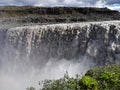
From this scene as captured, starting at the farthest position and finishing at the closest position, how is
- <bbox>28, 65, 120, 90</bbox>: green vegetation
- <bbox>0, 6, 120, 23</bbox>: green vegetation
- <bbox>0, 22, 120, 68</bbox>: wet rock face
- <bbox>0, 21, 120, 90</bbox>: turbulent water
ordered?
<bbox>0, 6, 120, 23</bbox>: green vegetation → <bbox>0, 22, 120, 68</bbox>: wet rock face → <bbox>0, 21, 120, 90</bbox>: turbulent water → <bbox>28, 65, 120, 90</bbox>: green vegetation

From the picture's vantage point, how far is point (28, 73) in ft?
146

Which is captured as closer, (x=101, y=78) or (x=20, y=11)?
(x=101, y=78)

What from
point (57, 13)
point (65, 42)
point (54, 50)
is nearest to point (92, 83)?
point (65, 42)

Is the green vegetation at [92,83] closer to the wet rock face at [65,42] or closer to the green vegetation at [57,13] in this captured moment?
the wet rock face at [65,42]

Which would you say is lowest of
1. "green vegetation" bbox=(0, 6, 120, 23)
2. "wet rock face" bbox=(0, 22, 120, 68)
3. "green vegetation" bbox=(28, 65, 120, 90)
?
"green vegetation" bbox=(0, 6, 120, 23)

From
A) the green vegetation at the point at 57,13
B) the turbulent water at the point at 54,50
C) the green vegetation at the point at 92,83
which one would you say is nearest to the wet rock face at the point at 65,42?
the turbulent water at the point at 54,50

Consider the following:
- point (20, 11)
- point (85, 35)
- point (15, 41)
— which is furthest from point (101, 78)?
point (20, 11)

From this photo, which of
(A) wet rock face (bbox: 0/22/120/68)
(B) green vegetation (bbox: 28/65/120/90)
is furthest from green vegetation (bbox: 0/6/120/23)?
(B) green vegetation (bbox: 28/65/120/90)

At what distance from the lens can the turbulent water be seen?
137 feet

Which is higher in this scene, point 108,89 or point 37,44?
point 108,89

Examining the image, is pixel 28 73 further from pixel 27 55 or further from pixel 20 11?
pixel 20 11

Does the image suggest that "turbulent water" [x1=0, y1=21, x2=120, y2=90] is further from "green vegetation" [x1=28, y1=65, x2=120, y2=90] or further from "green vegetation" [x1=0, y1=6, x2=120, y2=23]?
"green vegetation" [x1=28, y1=65, x2=120, y2=90]

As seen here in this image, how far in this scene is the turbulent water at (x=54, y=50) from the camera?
41781mm

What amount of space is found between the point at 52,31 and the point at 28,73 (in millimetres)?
4824
